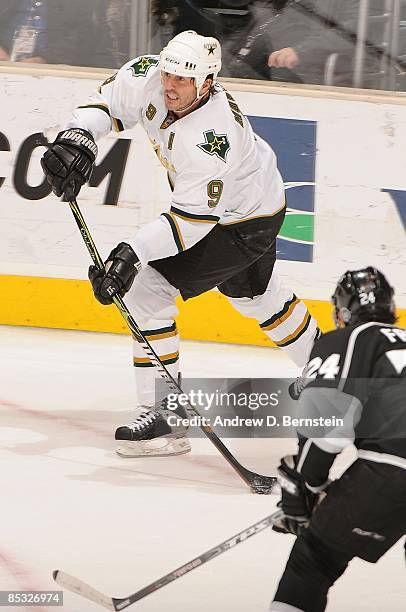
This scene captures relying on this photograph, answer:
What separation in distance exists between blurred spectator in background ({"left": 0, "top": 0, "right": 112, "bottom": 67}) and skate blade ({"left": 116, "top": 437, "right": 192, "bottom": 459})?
5.93ft

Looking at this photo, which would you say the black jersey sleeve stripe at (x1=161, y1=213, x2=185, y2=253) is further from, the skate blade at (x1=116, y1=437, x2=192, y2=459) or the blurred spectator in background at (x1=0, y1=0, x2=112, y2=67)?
the blurred spectator in background at (x1=0, y1=0, x2=112, y2=67)

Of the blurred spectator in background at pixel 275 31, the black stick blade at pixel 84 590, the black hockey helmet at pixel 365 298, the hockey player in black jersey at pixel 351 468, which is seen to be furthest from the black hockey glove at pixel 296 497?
the blurred spectator in background at pixel 275 31

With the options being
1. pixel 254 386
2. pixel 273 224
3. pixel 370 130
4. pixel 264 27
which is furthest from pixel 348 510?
pixel 264 27

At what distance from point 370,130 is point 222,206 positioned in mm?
1366

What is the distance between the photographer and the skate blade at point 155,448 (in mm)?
3746

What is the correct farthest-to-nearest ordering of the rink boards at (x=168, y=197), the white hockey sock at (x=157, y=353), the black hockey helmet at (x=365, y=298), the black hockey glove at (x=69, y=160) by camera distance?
the rink boards at (x=168, y=197)
the white hockey sock at (x=157, y=353)
the black hockey glove at (x=69, y=160)
the black hockey helmet at (x=365, y=298)

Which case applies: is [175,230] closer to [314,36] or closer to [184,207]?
[184,207]

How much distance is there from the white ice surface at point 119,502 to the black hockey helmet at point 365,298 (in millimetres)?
→ 737

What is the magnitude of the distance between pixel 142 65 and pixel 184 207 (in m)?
0.52

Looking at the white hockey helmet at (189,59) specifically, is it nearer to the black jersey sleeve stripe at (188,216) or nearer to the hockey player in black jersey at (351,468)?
the black jersey sleeve stripe at (188,216)

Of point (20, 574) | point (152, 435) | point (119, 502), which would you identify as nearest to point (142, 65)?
point (152, 435)

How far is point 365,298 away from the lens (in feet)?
7.54

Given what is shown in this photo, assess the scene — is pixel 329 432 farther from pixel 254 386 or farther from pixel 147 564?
pixel 254 386

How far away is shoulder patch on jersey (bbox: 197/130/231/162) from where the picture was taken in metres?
3.49
